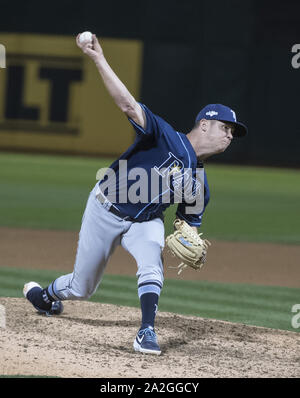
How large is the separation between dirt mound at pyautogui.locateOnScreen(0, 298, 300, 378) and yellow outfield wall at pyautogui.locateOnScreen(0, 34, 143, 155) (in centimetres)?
1652

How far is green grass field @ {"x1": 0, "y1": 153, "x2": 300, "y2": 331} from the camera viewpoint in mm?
7070

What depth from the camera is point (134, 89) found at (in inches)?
900

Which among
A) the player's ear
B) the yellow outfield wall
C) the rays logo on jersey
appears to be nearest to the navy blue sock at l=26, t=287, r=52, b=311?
the rays logo on jersey

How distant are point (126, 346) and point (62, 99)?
18.4 meters

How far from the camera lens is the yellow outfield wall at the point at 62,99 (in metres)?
22.8

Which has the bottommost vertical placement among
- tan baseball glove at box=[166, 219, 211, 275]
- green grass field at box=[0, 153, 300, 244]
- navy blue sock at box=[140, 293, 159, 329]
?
green grass field at box=[0, 153, 300, 244]

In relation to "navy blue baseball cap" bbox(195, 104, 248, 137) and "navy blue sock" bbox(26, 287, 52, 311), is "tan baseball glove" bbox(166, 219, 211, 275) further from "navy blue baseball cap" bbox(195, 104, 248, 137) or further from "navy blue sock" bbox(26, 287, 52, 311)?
"navy blue sock" bbox(26, 287, 52, 311)

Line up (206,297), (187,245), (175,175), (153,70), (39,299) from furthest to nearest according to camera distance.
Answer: (153,70)
(206,297)
(39,299)
(187,245)
(175,175)

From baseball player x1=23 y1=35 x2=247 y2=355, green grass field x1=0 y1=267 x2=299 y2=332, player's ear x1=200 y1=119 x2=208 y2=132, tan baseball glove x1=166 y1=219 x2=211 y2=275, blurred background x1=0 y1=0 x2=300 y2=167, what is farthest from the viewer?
blurred background x1=0 y1=0 x2=300 y2=167

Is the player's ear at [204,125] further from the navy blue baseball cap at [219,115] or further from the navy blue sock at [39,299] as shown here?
the navy blue sock at [39,299]

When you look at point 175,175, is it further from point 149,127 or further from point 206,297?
point 206,297

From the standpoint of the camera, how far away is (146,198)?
5.09 meters

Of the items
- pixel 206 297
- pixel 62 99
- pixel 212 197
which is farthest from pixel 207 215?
pixel 62 99

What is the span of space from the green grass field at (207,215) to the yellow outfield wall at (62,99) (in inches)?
25.1
